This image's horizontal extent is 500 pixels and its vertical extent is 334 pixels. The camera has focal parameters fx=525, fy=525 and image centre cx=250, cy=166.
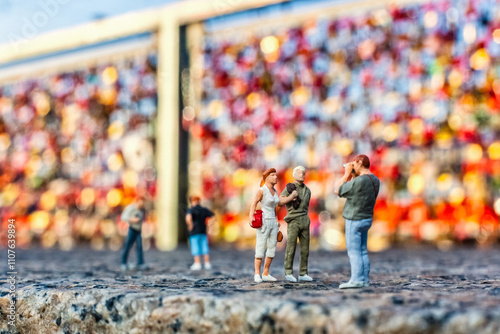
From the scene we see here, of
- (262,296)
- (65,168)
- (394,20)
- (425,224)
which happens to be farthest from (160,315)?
(65,168)

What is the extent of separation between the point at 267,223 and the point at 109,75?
252 inches

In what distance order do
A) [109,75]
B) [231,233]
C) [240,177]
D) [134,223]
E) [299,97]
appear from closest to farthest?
[134,223], [299,97], [240,177], [231,233], [109,75]

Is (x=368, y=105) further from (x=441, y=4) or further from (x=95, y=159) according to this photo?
(x=95, y=159)

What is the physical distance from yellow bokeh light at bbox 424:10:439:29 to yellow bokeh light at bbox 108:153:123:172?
4662 mm

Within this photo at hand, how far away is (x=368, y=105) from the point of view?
6.34m

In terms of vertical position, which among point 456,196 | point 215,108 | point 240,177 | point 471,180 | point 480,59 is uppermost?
point 480,59

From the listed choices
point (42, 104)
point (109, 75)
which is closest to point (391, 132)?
point (109, 75)

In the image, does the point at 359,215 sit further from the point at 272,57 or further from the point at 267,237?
the point at 272,57

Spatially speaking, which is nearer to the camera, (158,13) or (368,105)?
(368,105)

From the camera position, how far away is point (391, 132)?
6188 mm

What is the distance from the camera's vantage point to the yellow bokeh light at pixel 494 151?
5.71 metres

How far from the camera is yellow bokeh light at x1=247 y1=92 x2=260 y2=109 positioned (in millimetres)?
6941

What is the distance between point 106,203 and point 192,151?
1.71 meters

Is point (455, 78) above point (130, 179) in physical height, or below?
above
